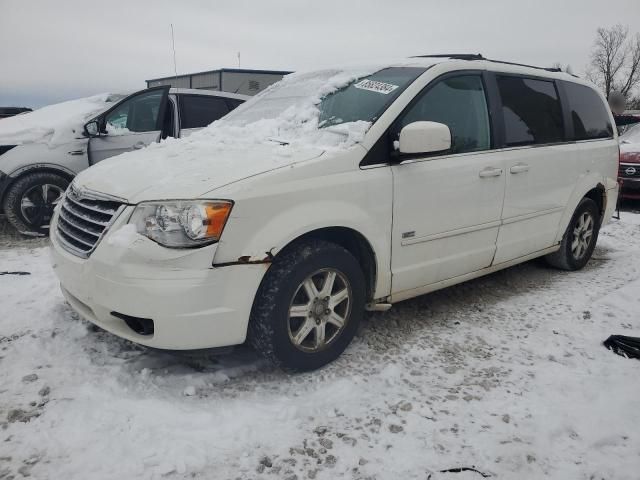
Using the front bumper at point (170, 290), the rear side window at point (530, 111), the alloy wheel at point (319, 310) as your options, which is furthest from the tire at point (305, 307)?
the rear side window at point (530, 111)

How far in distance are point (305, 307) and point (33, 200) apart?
4.44 meters

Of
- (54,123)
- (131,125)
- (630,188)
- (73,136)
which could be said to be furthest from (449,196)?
(630,188)

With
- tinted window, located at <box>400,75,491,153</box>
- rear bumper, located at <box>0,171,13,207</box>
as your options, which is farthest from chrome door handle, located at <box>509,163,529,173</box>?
rear bumper, located at <box>0,171,13,207</box>

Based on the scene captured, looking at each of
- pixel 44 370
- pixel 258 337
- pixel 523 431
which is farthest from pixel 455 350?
pixel 44 370

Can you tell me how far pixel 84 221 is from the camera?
2.69 metres

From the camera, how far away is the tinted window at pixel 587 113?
4447 millimetres

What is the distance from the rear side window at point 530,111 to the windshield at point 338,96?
91 cm

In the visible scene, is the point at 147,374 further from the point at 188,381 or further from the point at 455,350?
the point at 455,350

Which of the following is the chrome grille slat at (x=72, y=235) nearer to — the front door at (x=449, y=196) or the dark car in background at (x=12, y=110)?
the front door at (x=449, y=196)

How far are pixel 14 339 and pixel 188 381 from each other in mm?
1224

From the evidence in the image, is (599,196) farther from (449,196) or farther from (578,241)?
(449,196)

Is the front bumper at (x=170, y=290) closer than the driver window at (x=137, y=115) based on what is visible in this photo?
Yes

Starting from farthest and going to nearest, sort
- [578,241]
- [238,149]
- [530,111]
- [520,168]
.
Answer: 1. [578,241]
2. [530,111]
3. [520,168]
4. [238,149]

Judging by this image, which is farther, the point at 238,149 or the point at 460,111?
the point at 460,111
